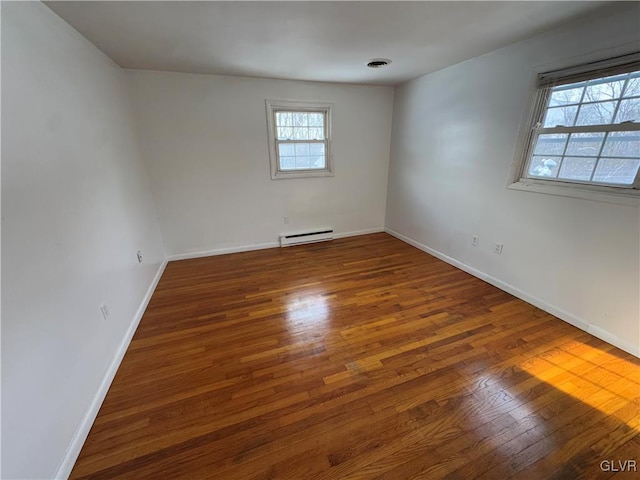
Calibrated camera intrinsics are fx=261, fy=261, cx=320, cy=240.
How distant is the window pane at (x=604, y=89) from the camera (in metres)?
1.81

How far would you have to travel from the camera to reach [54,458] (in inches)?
45.5

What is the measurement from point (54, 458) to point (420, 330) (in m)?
2.22

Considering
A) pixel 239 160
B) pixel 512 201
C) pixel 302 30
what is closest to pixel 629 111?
pixel 512 201

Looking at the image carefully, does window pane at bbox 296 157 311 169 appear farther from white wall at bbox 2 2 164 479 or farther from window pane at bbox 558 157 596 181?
window pane at bbox 558 157 596 181

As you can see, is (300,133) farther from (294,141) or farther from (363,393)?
(363,393)

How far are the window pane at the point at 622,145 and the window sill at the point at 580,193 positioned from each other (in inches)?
10.4

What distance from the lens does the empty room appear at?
124 centimetres

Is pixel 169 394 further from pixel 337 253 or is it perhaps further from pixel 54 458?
pixel 337 253

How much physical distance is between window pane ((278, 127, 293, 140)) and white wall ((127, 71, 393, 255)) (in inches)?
10.3

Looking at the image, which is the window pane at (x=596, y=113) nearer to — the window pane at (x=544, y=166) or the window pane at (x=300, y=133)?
the window pane at (x=544, y=166)

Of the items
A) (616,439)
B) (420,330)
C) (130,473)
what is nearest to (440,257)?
(420,330)

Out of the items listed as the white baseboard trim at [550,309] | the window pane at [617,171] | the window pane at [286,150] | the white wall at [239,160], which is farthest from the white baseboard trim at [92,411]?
the window pane at [617,171]

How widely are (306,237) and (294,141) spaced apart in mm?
1397

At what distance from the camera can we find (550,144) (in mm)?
2215
